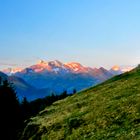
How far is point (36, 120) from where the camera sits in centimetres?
5241

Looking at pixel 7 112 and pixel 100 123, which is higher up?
pixel 7 112

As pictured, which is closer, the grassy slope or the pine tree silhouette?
the grassy slope

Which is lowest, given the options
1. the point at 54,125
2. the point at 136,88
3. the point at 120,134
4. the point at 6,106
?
the point at 120,134

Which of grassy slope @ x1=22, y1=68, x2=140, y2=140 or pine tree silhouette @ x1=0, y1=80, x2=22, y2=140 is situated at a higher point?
pine tree silhouette @ x1=0, y1=80, x2=22, y2=140

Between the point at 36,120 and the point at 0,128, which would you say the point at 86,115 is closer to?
the point at 36,120

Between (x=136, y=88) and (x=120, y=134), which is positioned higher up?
(x=136, y=88)

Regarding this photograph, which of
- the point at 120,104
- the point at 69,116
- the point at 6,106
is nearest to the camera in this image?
the point at 120,104

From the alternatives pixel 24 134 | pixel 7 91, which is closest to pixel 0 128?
pixel 7 91

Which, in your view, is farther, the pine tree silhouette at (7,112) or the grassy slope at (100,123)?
the pine tree silhouette at (7,112)

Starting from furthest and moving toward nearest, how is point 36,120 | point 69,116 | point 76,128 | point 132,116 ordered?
point 36,120 < point 69,116 < point 76,128 < point 132,116

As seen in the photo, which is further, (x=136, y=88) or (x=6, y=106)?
(x=6, y=106)

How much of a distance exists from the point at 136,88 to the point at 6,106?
1527 inches

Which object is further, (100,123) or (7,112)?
(7,112)

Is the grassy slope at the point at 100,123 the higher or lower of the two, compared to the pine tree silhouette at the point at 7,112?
lower
